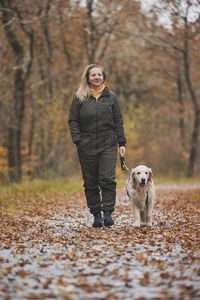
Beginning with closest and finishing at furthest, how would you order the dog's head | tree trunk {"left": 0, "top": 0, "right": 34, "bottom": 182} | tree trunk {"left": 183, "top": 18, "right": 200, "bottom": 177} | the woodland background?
the dog's head, tree trunk {"left": 0, "top": 0, "right": 34, "bottom": 182}, the woodland background, tree trunk {"left": 183, "top": 18, "right": 200, "bottom": 177}

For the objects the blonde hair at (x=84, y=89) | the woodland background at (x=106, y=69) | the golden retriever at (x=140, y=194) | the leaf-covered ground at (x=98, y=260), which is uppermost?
the woodland background at (x=106, y=69)

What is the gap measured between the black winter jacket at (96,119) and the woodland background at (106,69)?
1081 centimetres

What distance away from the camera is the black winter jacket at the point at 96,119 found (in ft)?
23.0

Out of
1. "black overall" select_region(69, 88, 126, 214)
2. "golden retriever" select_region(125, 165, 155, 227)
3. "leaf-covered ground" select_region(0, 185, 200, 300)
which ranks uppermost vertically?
"black overall" select_region(69, 88, 126, 214)

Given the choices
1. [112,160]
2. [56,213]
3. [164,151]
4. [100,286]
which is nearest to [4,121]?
[164,151]

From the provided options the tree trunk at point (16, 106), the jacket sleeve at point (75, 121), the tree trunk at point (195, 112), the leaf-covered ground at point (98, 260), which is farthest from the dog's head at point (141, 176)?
the tree trunk at point (195, 112)

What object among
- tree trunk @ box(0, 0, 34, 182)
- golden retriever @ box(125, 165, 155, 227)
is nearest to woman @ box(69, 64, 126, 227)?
golden retriever @ box(125, 165, 155, 227)

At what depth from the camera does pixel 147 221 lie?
7.16 m

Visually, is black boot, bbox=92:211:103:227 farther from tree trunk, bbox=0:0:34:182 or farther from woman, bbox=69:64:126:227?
tree trunk, bbox=0:0:34:182

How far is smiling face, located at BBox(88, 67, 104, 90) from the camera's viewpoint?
7.11 m

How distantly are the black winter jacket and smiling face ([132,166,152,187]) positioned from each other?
507 mm

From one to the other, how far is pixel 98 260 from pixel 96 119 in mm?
2733

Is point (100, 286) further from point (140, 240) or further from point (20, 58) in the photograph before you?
point (20, 58)

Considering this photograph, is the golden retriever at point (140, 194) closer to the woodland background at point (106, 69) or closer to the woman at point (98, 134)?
the woman at point (98, 134)
